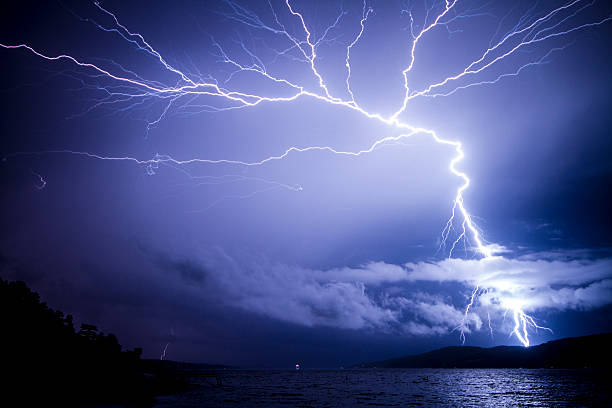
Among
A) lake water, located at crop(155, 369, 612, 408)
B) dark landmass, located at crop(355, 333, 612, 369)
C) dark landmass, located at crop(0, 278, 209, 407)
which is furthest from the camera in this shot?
dark landmass, located at crop(355, 333, 612, 369)

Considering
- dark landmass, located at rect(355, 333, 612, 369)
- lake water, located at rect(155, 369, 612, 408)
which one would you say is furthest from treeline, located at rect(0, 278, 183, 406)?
dark landmass, located at rect(355, 333, 612, 369)

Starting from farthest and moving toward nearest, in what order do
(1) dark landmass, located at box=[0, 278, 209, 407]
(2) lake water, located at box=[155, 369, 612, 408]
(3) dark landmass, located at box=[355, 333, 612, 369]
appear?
(3) dark landmass, located at box=[355, 333, 612, 369], (2) lake water, located at box=[155, 369, 612, 408], (1) dark landmass, located at box=[0, 278, 209, 407]

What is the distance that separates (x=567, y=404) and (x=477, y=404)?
6.48m

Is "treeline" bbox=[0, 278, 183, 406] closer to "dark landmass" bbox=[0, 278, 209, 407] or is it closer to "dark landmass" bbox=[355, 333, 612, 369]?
"dark landmass" bbox=[0, 278, 209, 407]

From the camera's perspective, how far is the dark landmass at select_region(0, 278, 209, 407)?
928 inches

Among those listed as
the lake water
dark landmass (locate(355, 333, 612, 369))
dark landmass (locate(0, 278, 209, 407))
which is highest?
dark landmass (locate(0, 278, 209, 407))

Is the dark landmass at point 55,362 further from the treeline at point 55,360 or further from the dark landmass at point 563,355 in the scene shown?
the dark landmass at point 563,355

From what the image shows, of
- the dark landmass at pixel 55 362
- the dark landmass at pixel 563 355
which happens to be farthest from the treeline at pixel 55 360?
the dark landmass at pixel 563 355

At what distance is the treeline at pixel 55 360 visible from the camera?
2377 centimetres

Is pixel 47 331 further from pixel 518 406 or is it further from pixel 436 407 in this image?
pixel 518 406

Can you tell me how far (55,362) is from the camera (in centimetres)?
2725

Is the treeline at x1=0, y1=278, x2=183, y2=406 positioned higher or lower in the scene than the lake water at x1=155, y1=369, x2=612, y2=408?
higher

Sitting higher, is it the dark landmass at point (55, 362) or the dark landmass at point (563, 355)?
the dark landmass at point (55, 362)

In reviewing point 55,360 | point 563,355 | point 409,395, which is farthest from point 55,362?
point 563,355
